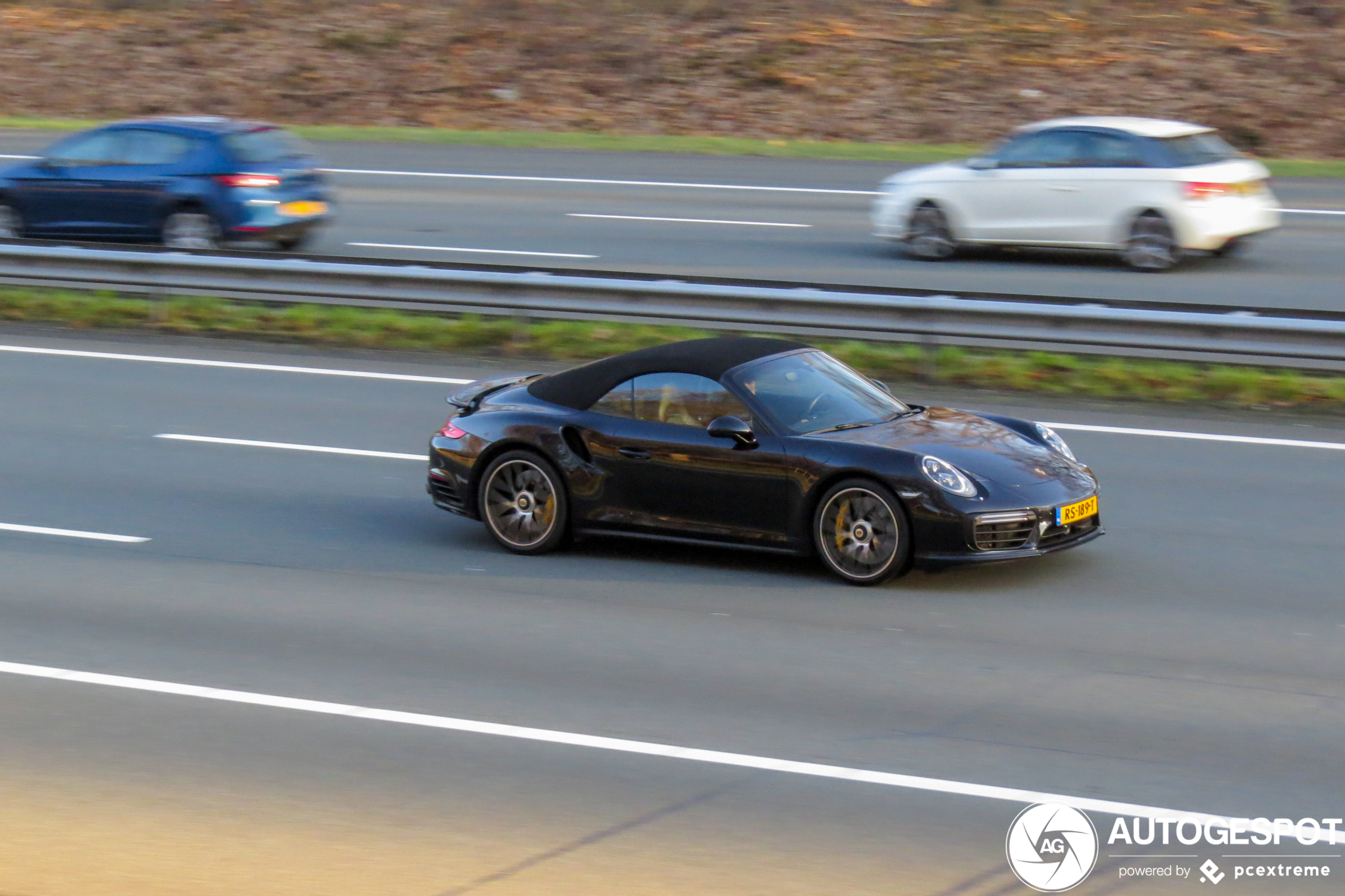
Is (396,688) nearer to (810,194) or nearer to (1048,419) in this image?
(1048,419)

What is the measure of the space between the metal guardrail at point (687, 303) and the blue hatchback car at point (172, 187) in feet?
4.98

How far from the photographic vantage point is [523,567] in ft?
30.9

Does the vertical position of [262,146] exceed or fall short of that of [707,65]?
it falls short

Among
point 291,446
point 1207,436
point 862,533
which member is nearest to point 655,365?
point 862,533

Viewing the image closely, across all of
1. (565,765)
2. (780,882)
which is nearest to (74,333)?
(565,765)

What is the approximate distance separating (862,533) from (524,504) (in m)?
2.03

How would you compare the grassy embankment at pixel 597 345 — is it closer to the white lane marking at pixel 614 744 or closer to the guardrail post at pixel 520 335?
the guardrail post at pixel 520 335

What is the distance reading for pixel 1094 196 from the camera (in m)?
18.9

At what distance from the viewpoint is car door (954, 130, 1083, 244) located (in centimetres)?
1914

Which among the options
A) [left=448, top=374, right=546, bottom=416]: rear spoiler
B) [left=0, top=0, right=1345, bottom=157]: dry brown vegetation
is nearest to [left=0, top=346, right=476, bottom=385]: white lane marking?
[left=448, top=374, right=546, bottom=416]: rear spoiler

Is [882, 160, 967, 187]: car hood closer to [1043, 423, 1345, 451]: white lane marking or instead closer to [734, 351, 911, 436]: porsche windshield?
[1043, 423, 1345, 451]: white lane marking

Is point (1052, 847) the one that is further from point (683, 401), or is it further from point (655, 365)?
point (655, 365)

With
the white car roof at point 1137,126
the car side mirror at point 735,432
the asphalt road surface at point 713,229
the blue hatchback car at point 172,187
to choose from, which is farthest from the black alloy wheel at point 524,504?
the white car roof at point 1137,126

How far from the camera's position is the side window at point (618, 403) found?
945 cm
